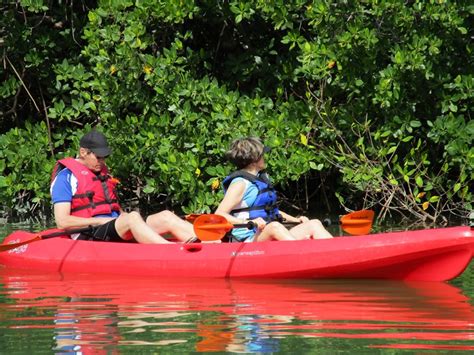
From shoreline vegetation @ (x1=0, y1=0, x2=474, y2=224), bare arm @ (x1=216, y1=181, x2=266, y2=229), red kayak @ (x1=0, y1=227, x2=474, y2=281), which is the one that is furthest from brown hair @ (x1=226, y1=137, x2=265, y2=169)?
shoreline vegetation @ (x1=0, y1=0, x2=474, y2=224)

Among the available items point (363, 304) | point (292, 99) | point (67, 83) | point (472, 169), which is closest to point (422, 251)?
point (363, 304)

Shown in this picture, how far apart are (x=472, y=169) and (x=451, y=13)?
139 cm

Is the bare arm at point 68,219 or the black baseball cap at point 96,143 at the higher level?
the black baseball cap at point 96,143

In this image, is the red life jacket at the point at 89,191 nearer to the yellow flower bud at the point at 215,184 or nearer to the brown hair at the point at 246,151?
the brown hair at the point at 246,151

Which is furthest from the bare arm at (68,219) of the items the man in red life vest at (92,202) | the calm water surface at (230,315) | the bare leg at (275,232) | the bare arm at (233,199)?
the bare leg at (275,232)

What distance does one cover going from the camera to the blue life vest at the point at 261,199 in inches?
328

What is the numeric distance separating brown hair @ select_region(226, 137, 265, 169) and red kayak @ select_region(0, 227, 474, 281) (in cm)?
59

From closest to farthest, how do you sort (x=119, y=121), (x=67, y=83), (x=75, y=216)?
(x=75, y=216) → (x=119, y=121) → (x=67, y=83)

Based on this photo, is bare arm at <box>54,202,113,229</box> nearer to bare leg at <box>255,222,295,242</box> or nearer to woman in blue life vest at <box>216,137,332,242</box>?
woman in blue life vest at <box>216,137,332,242</box>

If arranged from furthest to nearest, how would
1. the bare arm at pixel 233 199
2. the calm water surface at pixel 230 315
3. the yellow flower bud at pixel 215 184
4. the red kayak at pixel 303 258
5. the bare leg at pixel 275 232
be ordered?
the yellow flower bud at pixel 215 184
the bare arm at pixel 233 199
the bare leg at pixel 275 232
the red kayak at pixel 303 258
the calm water surface at pixel 230 315

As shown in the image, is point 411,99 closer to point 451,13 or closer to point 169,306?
point 451,13

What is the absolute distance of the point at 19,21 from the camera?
13375 millimetres

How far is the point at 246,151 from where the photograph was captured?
834cm

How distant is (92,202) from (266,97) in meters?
3.79
